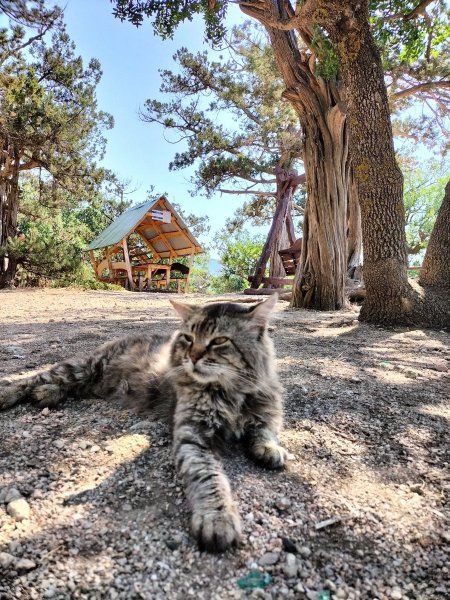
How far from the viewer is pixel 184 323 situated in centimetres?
224

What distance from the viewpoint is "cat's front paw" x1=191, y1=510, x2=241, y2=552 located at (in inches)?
47.8

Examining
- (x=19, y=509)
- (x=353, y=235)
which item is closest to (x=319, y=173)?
(x=353, y=235)

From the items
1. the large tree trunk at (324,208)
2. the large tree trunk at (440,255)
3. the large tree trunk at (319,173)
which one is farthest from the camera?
the large tree trunk at (324,208)

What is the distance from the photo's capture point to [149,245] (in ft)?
56.1

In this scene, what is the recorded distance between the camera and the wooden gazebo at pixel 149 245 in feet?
46.2

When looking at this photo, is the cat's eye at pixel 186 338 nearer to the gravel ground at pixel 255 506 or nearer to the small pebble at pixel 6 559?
the gravel ground at pixel 255 506

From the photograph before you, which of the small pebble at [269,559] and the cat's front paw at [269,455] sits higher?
the cat's front paw at [269,455]

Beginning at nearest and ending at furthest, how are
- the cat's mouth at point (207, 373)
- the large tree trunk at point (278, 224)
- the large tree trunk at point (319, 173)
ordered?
the cat's mouth at point (207, 373)
the large tree trunk at point (319, 173)
the large tree trunk at point (278, 224)

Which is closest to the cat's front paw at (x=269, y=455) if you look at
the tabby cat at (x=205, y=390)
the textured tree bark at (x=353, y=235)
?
the tabby cat at (x=205, y=390)

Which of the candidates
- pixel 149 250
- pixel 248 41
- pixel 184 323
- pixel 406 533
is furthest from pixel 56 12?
pixel 406 533

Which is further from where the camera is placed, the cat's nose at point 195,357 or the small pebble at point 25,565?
the cat's nose at point 195,357

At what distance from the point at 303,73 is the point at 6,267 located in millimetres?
9645

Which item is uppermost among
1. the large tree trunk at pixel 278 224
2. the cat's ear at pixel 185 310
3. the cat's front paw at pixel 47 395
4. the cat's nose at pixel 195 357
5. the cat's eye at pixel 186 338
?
the large tree trunk at pixel 278 224

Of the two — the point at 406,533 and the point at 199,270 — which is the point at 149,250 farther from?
the point at 406,533
